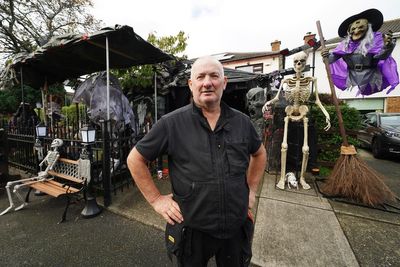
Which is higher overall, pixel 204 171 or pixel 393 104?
pixel 393 104

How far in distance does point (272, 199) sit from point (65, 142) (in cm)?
395

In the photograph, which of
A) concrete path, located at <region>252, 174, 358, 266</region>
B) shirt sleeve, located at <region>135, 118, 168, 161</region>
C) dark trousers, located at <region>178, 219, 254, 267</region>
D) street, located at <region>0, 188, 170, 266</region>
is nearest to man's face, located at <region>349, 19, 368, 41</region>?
concrete path, located at <region>252, 174, 358, 266</region>

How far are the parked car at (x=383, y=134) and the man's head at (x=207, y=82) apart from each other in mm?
6228

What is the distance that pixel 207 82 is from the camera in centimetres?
130

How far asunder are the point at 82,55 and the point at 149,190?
4.26m

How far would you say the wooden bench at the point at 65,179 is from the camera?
301 centimetres

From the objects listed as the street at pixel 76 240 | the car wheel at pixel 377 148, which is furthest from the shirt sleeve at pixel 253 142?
the car wheel at pixel 377 148

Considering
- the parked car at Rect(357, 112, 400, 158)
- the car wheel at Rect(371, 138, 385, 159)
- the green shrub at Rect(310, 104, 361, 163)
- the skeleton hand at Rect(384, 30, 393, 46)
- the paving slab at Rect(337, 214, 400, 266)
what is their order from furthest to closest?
the car wheel at Rect(371, 138, 385, 159)
the parked car at Rect(357, 112, 400, 158)
the green shrub at Rect(310, 104, 361, 163)
the skeleton hand at Rect(384, 30, 393, 46)
the paving slab at Rect(337, 214, 400, 266)

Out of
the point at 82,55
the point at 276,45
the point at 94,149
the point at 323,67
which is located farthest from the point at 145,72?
the point at 276,45

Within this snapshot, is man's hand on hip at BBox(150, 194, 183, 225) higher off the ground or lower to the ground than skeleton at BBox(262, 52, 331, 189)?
lower

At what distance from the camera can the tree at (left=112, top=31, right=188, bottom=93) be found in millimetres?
6523

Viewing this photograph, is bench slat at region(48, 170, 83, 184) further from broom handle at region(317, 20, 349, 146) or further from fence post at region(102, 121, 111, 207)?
broom handle at region(317, 20, 349, 146)

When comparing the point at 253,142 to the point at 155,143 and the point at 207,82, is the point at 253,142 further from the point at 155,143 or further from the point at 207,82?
the point at 155,143

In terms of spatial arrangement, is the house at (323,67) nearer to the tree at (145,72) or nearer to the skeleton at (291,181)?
the tree at (145,72)
